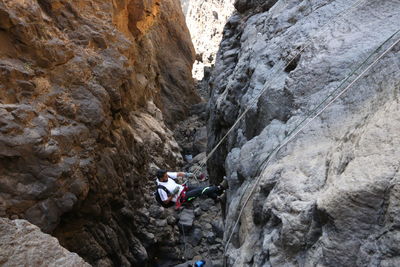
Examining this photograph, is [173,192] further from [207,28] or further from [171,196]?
[207,28]

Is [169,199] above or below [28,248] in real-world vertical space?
below

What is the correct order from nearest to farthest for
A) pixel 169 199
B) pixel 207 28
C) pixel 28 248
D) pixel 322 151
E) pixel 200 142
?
pixel 28 248
pixel 322 151
pixel 169 199
pixel 200 142
pixel 207 28

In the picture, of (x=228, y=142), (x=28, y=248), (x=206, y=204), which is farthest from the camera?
(x=206, y=204)

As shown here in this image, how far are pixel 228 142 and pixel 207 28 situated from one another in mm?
24315

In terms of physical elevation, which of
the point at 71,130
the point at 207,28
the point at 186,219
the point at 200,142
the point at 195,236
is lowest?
the point at 200,142

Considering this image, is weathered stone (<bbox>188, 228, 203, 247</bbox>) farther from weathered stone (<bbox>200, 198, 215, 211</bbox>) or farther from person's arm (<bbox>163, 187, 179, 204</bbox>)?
person's arm (<bbox>163, 187, 179, 204</bbox>)

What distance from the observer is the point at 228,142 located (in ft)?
20.9

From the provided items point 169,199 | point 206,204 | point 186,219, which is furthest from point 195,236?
point 169,199

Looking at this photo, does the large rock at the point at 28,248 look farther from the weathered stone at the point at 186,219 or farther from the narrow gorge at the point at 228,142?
the weathered stone at the point at 186,219

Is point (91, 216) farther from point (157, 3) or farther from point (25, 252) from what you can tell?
point (157, 3)

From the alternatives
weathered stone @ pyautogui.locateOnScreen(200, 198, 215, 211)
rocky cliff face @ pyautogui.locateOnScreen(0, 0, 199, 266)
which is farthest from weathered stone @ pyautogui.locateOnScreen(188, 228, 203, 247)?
rocky cliff face @ pyautogui.locateOnScreen(0, 0, 199, 266)

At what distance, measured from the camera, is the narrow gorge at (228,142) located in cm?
232

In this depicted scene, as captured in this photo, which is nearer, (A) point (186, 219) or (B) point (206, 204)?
(A) point (186, 219)

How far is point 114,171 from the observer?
6902 mm
